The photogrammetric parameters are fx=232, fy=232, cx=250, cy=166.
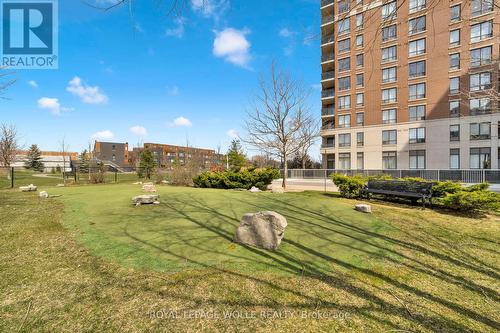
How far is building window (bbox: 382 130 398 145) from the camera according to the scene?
1198 inches

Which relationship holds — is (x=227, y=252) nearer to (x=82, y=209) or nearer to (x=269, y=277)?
(x=269, y=277)

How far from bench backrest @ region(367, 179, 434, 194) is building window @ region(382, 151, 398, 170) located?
77.2 ft

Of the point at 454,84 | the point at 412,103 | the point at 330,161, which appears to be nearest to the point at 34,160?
the point at 330,161

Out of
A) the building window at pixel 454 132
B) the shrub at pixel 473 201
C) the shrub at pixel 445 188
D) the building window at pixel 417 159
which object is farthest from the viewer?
the building window at pixel 417 159

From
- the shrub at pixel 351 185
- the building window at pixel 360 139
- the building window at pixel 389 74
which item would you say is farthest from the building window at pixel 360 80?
the shrub at pixel 351 185

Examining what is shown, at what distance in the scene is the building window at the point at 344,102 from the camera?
33969 millimetres

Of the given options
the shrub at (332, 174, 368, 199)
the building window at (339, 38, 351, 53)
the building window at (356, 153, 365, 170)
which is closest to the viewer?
the shrub at (332, 174, 368, 199)

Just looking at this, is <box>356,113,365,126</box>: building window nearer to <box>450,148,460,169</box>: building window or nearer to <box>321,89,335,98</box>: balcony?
<box>321,89,335,98</box>: balcony

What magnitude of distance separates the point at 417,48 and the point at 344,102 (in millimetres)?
10174

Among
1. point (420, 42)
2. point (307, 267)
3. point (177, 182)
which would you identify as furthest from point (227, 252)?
point (420, 42)

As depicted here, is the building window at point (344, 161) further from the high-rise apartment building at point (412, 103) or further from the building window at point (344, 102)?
the building window at point (344, 102)

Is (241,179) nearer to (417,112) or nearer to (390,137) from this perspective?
(390,137)

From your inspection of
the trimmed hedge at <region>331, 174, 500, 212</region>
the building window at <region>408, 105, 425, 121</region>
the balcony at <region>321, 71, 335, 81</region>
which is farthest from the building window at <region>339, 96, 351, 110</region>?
the trimmed hedge at <region>331, 174, 500, 212</region>

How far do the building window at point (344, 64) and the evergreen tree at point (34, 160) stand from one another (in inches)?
2577
